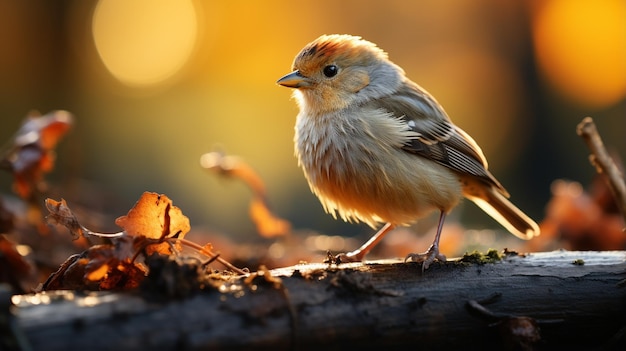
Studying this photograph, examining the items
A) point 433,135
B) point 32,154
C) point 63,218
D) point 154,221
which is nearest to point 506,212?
point 433,135

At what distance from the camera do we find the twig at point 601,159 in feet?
12.4

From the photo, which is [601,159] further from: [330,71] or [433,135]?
[330,71]

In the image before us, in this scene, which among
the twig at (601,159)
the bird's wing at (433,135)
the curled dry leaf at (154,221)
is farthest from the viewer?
the bird's wing at (433,135)

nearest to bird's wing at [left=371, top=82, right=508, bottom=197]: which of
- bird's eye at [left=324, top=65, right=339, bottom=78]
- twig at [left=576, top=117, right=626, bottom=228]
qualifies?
bird's eye at [left=324, top=65, right=339, bottom=78]

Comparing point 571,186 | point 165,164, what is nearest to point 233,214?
point 165,164

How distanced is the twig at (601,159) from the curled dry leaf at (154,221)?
2.41m

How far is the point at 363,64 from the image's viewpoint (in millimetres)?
4539

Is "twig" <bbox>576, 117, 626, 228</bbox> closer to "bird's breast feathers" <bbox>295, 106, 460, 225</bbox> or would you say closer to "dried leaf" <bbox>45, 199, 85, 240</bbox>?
"bird's breast feathers" <bbox>295, 106, 460, 225</bbox>

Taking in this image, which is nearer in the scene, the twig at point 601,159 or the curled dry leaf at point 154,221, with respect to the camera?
the curled dry leaf at point 154,221

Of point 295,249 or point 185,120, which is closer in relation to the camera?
point 295,249

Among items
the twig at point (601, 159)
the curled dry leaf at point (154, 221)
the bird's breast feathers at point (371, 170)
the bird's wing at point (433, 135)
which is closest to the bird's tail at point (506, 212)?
the bird's wing at point (433, 135)

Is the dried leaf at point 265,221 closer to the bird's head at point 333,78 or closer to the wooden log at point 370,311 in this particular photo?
the bird's head at point 333,78

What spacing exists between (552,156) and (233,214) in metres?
5.73

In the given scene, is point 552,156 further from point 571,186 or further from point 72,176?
point 72,176
